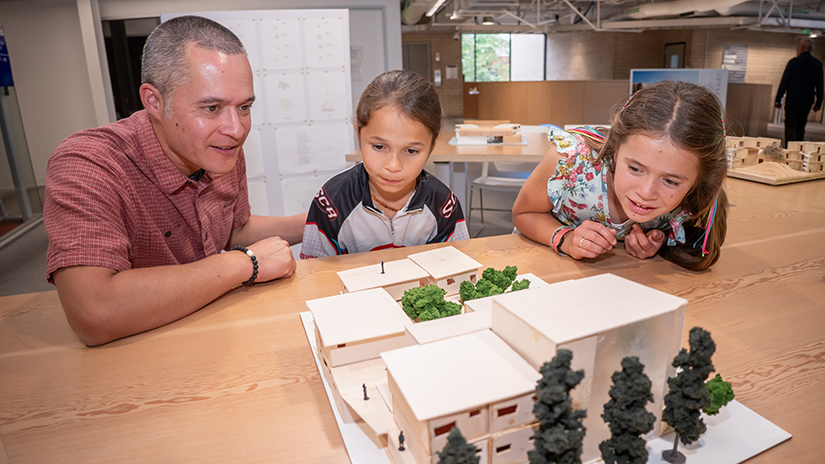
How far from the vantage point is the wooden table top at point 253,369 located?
703 mm

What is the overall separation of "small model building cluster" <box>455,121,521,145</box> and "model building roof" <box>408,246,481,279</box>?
253cm

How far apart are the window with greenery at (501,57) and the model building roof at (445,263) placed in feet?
49.1

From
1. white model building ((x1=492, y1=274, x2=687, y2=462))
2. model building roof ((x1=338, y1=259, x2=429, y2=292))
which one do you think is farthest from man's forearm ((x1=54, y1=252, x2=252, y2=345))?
white model building ((x1=492, y1=274, x2=687, y2=462))

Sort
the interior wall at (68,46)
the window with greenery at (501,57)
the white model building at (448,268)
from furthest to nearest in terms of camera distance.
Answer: the window with greenery at (501,57) < the interior wall at (68,46) < the white model building at (448,268)

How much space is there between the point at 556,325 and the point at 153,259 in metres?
1.16

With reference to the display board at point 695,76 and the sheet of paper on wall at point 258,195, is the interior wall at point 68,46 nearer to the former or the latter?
the sheet of paper on wall at point 258,195

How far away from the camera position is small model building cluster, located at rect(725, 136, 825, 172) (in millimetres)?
2252

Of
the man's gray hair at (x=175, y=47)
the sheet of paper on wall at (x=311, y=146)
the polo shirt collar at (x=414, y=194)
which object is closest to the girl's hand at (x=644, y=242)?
the polo shirt collar at (x=414, y=194)

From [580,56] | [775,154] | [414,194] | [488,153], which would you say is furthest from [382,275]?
[580,56]

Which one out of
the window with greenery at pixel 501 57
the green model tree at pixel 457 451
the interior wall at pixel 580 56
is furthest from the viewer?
the window with greenery at pixel 501 57

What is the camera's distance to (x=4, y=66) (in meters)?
4.85

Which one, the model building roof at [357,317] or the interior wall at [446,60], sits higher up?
the interior wall at [446,60]

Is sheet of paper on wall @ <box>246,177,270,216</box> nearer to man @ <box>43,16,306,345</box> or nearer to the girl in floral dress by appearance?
man @ <box>43,16,306,345</box>

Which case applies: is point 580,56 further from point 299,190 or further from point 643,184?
point 643,184
